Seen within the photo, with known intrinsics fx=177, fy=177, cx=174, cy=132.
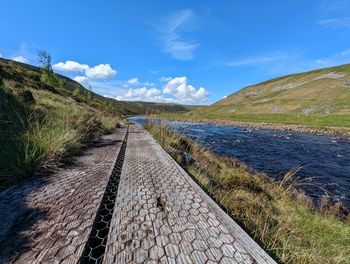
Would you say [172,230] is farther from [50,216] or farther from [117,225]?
[50,216]

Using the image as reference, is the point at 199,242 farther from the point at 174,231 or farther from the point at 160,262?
the point at 160,262

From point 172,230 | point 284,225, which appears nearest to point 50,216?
point 172,230

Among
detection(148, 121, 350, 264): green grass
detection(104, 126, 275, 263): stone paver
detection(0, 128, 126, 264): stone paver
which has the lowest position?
detection(148, 121, 350, 264): green grass

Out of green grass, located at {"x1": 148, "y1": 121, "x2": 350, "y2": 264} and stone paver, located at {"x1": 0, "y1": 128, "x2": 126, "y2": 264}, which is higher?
stone paver, located at {"x1": 0, "y1": 128, "x2": 126, "y2": 264}

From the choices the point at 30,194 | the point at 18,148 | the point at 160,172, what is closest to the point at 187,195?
the point at 160,172

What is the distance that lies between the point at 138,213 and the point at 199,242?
68cm

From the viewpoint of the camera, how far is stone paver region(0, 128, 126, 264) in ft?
4.13

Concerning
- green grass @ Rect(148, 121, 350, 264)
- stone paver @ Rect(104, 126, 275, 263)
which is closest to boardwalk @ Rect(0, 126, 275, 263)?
stone paver @ Rect(104, 126, 275, 263)

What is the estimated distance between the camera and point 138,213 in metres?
1.81

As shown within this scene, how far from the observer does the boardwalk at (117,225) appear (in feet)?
4.21

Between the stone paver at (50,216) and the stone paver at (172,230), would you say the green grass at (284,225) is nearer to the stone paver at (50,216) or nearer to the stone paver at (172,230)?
the stone paver at (172,230)

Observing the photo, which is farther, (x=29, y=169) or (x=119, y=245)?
(x=29, y=169)

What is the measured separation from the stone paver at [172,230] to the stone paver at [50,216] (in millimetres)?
258

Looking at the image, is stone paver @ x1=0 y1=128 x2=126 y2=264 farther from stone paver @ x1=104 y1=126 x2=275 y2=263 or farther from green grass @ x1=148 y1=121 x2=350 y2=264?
green grass @ x1=148 y1=121 x2=350 y2=264
